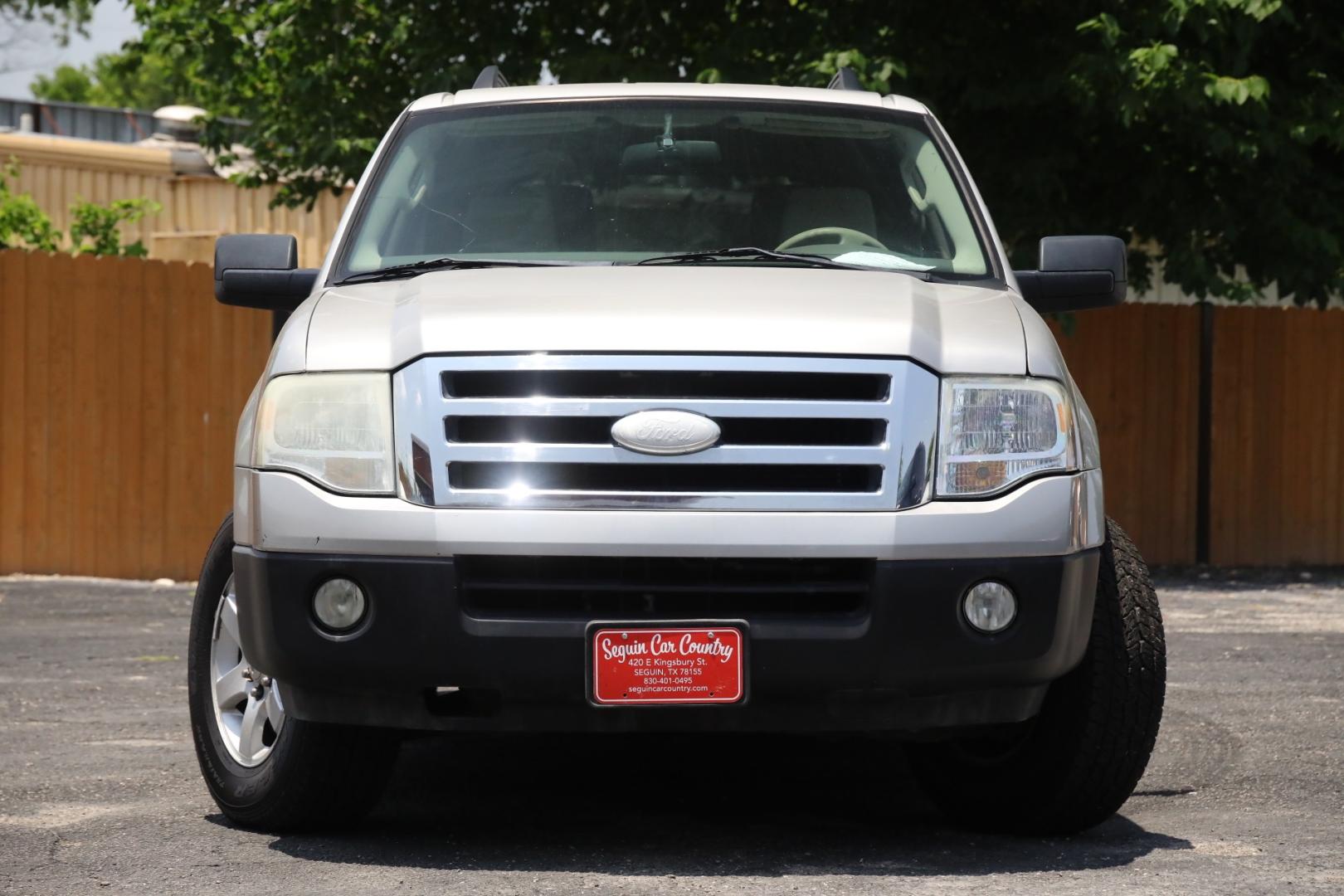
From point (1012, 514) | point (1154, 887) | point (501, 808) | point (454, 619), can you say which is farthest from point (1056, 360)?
point (501, 808)

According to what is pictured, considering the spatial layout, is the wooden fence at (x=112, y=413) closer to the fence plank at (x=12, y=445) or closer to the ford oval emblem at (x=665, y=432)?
the fence plank at (x=12, y=445)

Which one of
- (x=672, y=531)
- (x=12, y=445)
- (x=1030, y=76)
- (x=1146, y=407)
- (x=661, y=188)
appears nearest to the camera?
(x=672, y=531)

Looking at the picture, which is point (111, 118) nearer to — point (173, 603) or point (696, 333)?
point (173, 603)

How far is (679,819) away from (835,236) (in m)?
1.67

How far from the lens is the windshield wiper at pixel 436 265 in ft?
16.7

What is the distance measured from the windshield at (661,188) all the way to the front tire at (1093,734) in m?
1.07

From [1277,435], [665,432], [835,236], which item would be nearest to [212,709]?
[665,432]

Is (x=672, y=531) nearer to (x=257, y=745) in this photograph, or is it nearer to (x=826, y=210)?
(x=257, y=745)

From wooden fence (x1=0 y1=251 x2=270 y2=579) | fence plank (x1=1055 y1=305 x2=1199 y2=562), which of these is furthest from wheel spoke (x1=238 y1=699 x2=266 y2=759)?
fence plank (x1=1055 y1=305 x2=1199 y2=562)

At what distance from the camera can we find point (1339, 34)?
13742mm

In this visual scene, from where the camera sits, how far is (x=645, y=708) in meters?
4.27

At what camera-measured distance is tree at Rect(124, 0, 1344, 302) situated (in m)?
12.4

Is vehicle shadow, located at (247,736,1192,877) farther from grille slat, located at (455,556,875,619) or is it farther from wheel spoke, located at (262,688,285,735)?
grille slat, located at (455,556,875,619)

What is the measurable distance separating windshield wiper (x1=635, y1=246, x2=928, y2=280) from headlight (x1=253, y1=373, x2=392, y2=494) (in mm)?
1028
